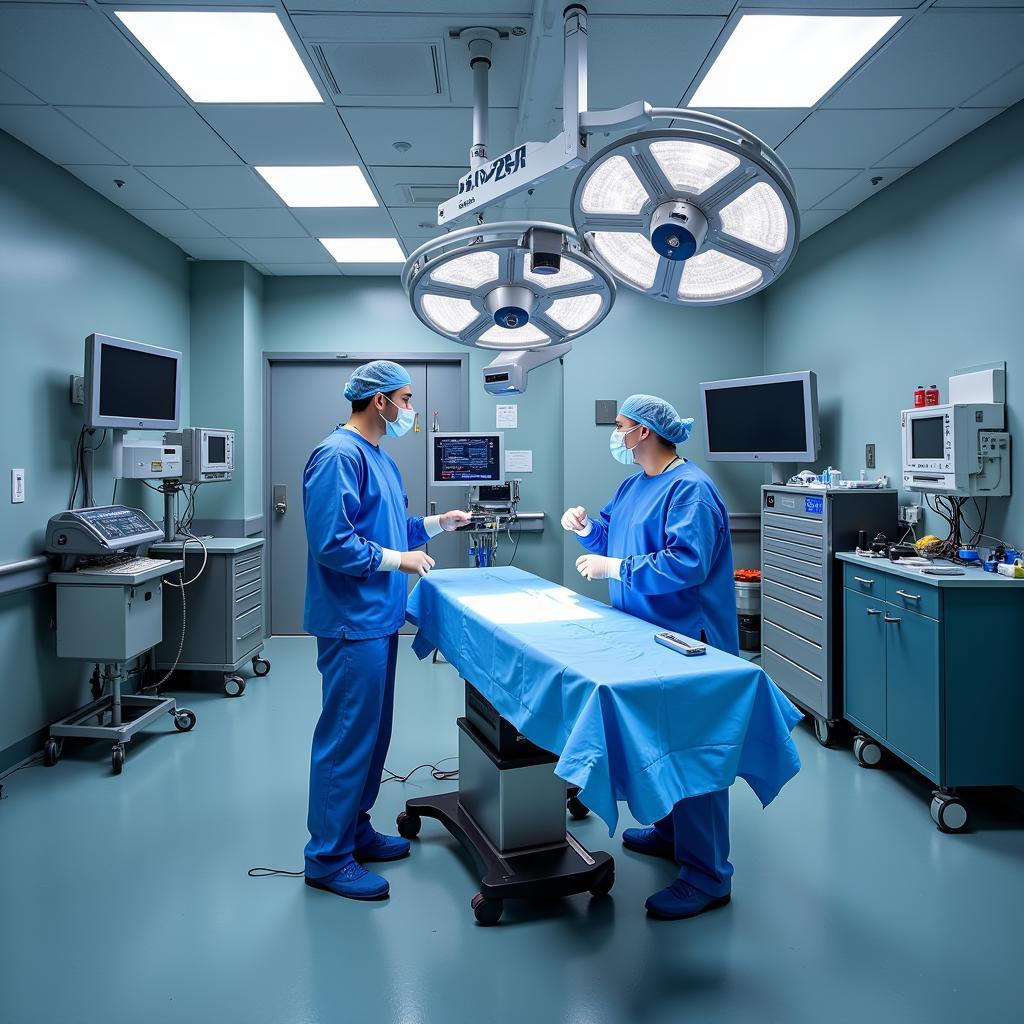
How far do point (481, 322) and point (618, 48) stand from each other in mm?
1281

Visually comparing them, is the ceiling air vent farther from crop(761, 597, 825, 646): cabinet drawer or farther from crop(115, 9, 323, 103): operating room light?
crop(761, 597, 825, 646): cabinet drawer

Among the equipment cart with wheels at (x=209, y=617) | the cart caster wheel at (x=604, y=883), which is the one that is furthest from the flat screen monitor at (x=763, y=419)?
the equipment cart with wheels at (x=209, y=617)

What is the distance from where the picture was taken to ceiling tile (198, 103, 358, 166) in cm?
295

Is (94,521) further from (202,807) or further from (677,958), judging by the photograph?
(677,958)

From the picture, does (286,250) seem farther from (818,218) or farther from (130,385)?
(818,218)

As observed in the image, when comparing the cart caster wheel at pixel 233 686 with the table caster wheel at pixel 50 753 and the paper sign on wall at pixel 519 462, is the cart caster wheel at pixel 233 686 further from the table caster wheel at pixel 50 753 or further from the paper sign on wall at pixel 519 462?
the paper sign on wall at pixel 519 462

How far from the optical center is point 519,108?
2.94 metres

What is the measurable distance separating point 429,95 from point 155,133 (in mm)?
1231

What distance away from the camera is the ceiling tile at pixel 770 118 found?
296 cm

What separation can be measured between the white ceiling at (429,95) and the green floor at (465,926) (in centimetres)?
270

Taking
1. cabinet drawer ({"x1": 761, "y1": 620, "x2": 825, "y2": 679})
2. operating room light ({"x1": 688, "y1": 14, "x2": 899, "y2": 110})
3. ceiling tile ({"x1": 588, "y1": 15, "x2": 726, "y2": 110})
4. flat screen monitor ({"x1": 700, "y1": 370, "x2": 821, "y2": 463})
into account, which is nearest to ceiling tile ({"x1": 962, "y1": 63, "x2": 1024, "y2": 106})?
operating room light ({"x1": 688, "y1": 14, "x2": 899, "y2": 110})

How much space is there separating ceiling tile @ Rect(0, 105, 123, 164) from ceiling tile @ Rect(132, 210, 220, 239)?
69 centimetres

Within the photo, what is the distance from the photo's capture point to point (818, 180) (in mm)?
3672

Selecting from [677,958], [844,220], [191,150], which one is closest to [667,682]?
[677,958]
